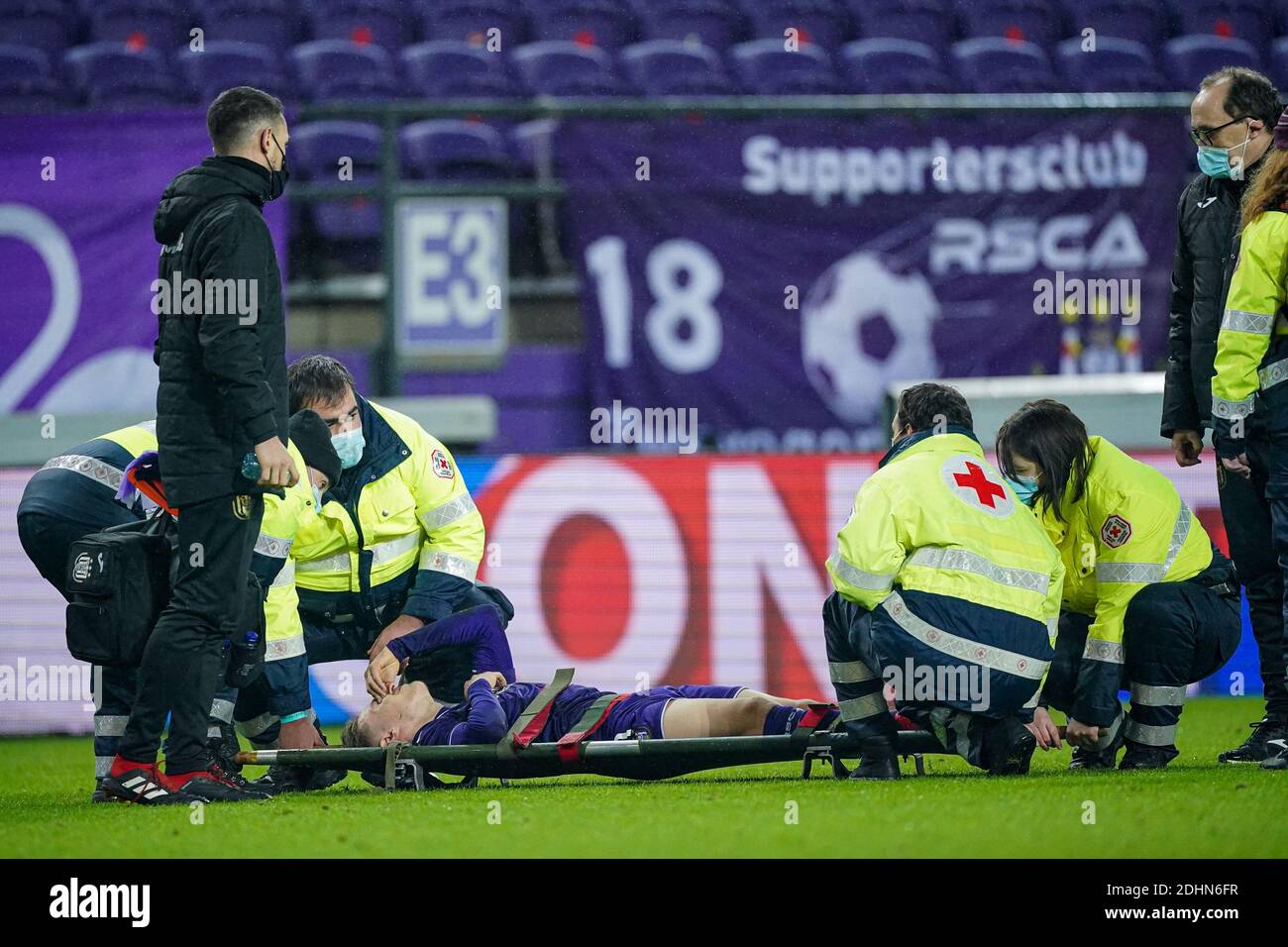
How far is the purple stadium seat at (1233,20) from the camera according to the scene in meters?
10.4

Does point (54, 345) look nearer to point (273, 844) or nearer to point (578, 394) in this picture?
point (578, 394)

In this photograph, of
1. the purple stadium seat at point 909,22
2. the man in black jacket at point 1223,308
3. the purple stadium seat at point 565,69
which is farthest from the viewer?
the purple stadium seat at point 909,22

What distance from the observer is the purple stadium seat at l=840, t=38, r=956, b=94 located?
993 centimetres

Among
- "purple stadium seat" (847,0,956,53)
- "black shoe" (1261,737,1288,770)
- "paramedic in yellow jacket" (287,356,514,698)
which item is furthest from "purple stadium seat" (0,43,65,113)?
"black shoe" (1261,737,1288,770)

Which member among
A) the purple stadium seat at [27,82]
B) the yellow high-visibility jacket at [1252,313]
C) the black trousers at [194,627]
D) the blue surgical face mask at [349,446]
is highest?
the purple stadium seat at [27,82]

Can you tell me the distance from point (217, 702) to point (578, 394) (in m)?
3.69

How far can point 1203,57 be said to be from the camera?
10.2 meters

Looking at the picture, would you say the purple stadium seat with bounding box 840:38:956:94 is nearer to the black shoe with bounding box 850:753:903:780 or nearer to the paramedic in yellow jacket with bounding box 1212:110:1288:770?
the paramedic in yellow jacket with bounding box 1212:110:1288:770

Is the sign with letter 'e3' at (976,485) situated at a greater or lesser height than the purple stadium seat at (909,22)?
lesser

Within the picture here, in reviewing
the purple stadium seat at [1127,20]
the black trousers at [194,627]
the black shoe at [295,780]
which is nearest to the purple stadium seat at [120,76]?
the purple stadium seat at [1127,20]

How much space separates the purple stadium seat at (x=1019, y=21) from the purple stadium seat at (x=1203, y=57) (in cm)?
79

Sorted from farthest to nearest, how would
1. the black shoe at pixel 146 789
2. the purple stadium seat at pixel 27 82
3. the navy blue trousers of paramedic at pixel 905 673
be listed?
the purple stadium seat at pixel 27 82, the navy blue trousers of paramedic at pixel 905 673, the black shoe at pixel 146 789

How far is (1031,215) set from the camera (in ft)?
27.5

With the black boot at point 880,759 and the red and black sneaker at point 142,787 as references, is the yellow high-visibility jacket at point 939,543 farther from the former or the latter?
the red and black sneaker at point 142,787
